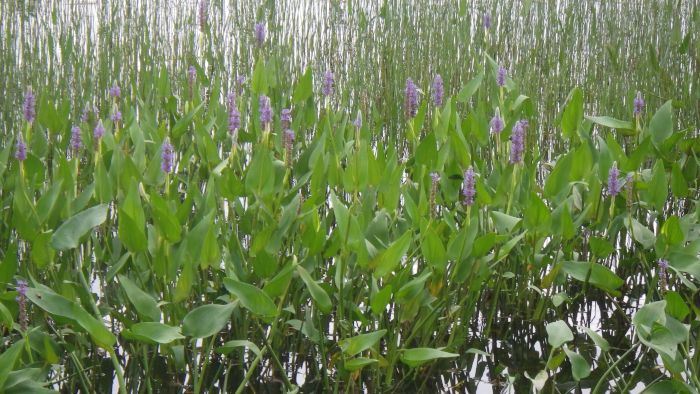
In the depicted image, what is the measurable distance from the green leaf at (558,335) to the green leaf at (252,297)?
458 mm

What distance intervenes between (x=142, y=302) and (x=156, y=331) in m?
0.10

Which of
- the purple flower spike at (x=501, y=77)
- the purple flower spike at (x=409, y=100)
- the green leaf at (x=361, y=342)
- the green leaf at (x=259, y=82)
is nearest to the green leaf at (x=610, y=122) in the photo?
the purple flower spike at (x=501, y=77)

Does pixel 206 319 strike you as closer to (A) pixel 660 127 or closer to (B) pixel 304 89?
(B) pixel 304 89

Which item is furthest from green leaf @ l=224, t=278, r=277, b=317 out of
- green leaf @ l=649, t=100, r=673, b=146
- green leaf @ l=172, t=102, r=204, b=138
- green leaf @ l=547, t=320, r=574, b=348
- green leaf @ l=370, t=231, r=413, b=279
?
green leaf @ l=649, t=100, r=673, b=146

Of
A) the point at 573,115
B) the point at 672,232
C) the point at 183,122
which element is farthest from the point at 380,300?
the point at 573,115

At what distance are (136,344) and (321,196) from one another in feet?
1.58

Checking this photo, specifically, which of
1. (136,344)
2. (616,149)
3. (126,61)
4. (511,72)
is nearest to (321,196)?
(136,344)

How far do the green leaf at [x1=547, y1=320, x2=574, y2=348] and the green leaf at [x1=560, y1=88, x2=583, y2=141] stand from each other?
0.71m

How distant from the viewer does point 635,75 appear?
2.93 metres

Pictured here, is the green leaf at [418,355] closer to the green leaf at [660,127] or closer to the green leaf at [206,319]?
the green leaf at [206,319]

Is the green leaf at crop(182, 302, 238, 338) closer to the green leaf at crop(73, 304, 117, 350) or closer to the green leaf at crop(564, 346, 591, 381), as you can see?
the green leaf at crop(73, 304, 117, 350)

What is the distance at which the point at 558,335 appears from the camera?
120 centimetres

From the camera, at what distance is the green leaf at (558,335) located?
1.19m

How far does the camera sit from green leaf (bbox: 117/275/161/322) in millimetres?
1181
